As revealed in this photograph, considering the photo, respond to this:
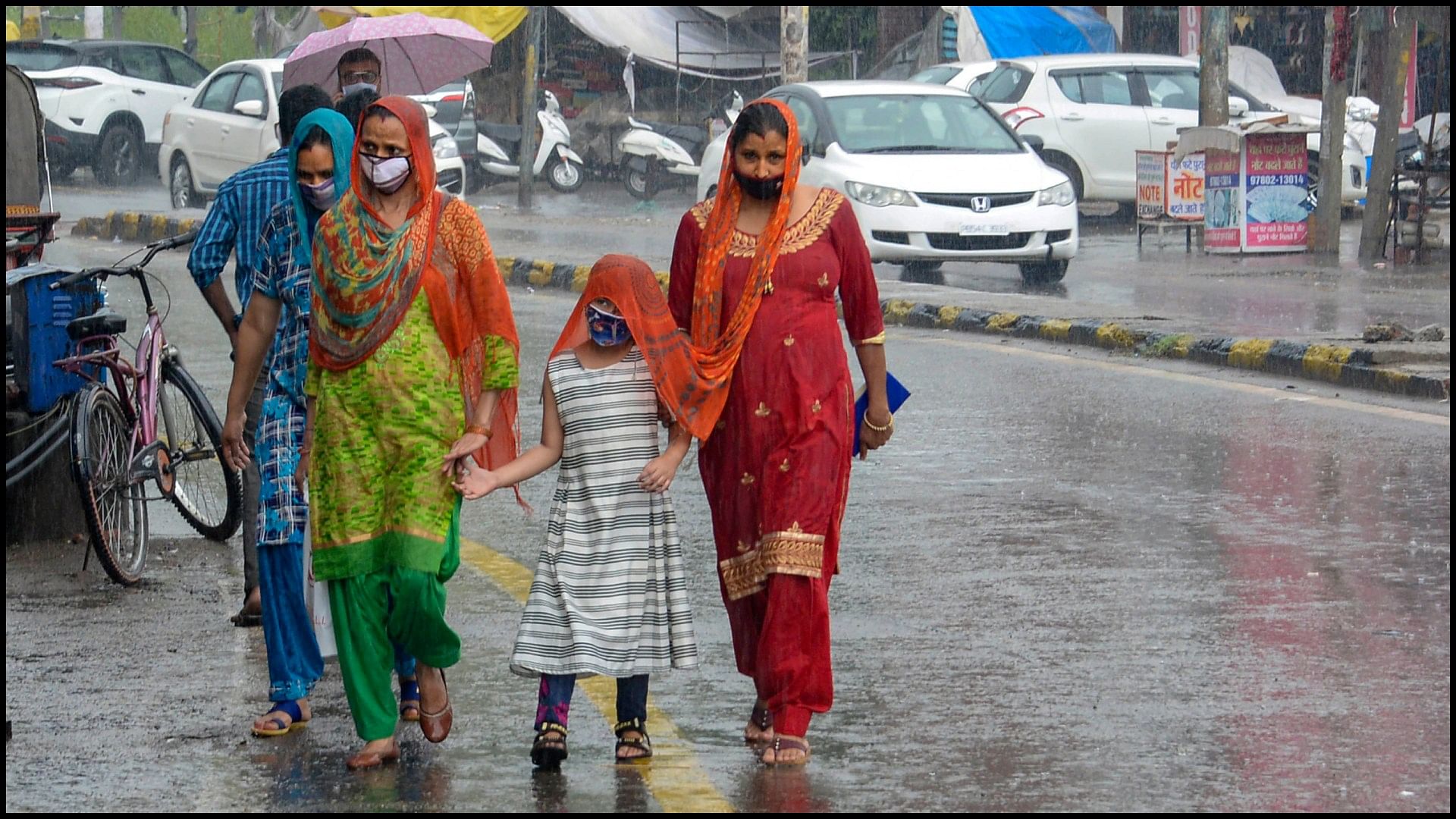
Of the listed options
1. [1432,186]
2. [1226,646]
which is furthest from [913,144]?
[1226,646]

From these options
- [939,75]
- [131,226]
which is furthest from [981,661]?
[939,75]

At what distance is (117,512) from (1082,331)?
285 inches

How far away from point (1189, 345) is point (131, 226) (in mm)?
12018

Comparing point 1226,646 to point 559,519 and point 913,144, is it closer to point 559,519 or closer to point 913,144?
point 559,519

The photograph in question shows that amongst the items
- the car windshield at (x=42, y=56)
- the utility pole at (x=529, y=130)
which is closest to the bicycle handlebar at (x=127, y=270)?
the utility pole at (x=529, y=130)

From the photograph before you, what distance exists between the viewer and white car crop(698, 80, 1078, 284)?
53.2ft

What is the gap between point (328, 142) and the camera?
5309 mm

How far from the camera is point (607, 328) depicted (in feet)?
16.3

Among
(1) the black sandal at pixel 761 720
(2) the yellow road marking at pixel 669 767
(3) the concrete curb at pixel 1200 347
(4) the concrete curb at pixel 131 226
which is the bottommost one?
(2) the yellow road marking at pixel 669 767

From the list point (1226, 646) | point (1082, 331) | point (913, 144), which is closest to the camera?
point (1226, 646)

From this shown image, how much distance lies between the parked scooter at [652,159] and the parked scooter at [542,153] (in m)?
0.67

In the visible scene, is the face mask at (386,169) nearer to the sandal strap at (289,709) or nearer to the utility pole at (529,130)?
the sandal strap at (289,709)

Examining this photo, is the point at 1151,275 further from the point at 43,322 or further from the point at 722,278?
the point at 722,278

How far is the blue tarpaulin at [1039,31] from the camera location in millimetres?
28672
